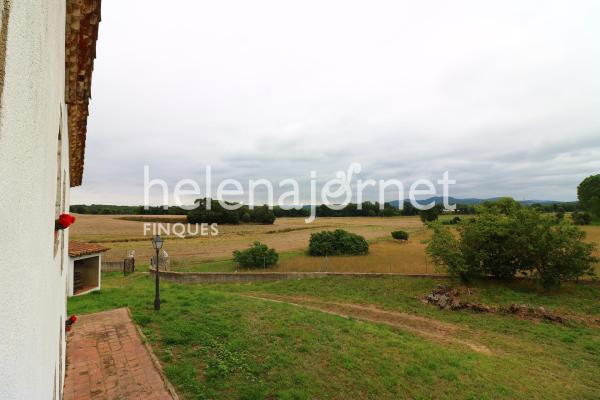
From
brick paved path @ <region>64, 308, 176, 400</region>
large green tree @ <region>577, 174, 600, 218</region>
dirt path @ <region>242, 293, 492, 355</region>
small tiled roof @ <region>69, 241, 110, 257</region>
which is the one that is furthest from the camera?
large green tree @ <region>577, 174, 600, 218</region>

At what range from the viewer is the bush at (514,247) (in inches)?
679

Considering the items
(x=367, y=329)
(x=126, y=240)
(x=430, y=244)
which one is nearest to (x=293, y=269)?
(x=430, y=244)

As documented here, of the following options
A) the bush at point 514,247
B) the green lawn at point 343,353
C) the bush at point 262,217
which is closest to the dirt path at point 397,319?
the green lawn at point 343,353

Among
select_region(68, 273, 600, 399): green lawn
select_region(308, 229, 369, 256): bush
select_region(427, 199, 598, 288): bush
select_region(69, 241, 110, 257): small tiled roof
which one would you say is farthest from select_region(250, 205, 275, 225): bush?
select_region(68, 273, 600, 399): green lawn

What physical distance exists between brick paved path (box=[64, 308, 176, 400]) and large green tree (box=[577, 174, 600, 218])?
76.6 meters

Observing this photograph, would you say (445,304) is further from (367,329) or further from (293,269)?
(293,269)

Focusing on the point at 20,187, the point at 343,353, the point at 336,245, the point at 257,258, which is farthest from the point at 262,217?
the point at 20,187

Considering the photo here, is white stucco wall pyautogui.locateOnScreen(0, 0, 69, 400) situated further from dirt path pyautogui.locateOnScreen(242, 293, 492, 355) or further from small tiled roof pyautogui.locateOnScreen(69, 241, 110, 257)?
small tiled roof pyautogui.locateOnScreen(69, 241, 110, 257)

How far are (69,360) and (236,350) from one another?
3.56 m

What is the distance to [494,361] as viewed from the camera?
31.3 ft

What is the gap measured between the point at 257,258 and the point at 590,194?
71.8 meters

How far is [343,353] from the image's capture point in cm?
864

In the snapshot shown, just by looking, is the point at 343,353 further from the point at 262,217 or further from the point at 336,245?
the point at 262,217

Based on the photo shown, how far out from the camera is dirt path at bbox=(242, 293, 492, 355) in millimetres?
11641
